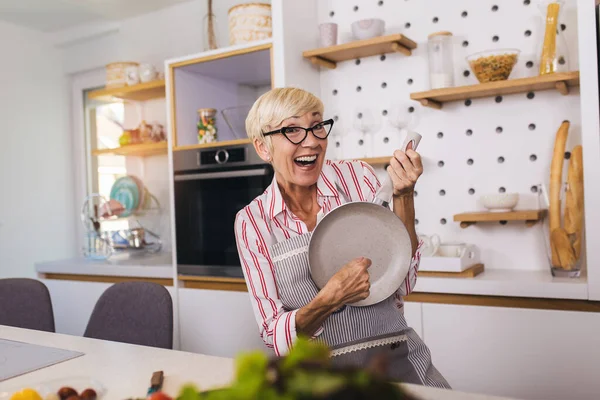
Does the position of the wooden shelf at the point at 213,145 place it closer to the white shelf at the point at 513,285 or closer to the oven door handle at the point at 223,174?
the oven door handle at the point at 223,174

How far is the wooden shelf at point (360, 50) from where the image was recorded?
8.07ft

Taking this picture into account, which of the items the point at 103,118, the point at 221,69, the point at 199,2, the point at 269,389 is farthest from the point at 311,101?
the point at 103,118

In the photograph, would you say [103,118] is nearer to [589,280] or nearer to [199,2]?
[199,2]

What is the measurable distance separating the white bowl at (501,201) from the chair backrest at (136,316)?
1.30m

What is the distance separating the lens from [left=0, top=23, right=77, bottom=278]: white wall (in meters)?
3.70

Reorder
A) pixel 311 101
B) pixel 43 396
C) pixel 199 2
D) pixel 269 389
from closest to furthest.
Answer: pixel 269 389 < pixel 43 396 < pixel 311 101 < pixel 199 2

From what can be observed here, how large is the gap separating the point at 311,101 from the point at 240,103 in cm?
183

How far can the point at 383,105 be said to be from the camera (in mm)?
2715

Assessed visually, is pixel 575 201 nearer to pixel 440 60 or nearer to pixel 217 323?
pixel 440 60

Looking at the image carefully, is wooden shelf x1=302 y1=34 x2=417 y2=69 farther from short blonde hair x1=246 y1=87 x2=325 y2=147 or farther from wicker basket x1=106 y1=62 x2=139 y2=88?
wicker basket x1=106 y1=62 x2=139 y2=88

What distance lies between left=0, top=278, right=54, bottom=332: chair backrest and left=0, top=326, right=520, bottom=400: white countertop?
31.3 inches

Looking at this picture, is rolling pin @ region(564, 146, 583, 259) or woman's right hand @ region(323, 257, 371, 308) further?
rolling pin @ region(564, 146, 583, 259)

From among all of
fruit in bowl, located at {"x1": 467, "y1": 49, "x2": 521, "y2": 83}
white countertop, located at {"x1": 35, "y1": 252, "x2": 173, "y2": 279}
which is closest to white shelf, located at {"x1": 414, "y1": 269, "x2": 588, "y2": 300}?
fruit in bowl, located at {"x1": 467, "y1": 49, "x2": 521, "y2": 83}

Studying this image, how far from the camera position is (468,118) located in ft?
8.24
